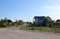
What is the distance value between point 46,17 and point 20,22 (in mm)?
30995

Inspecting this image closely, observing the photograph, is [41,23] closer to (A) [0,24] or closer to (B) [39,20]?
(B) [39,20]

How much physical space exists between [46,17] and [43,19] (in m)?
1.74

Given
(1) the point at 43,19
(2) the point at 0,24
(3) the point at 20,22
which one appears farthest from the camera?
(3) the point at 20,22

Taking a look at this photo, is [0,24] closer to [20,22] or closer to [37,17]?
[37,17]

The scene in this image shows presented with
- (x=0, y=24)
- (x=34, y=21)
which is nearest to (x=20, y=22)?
(x=34, y=21)

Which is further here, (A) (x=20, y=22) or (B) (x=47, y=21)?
(A) (x=20, y=22)

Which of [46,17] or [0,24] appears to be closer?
[0,24]

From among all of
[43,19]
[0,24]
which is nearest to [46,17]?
[43,19]

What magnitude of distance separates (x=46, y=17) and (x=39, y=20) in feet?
12.1

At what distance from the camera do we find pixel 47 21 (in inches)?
2938

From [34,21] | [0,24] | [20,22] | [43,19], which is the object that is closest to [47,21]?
[43,19]

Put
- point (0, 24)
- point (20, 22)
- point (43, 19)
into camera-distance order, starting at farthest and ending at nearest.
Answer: point (20, 22) < point (43, 19) < point (0, 24)

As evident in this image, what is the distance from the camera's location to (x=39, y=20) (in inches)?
3127

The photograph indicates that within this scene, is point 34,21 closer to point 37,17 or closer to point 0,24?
point 37,17
